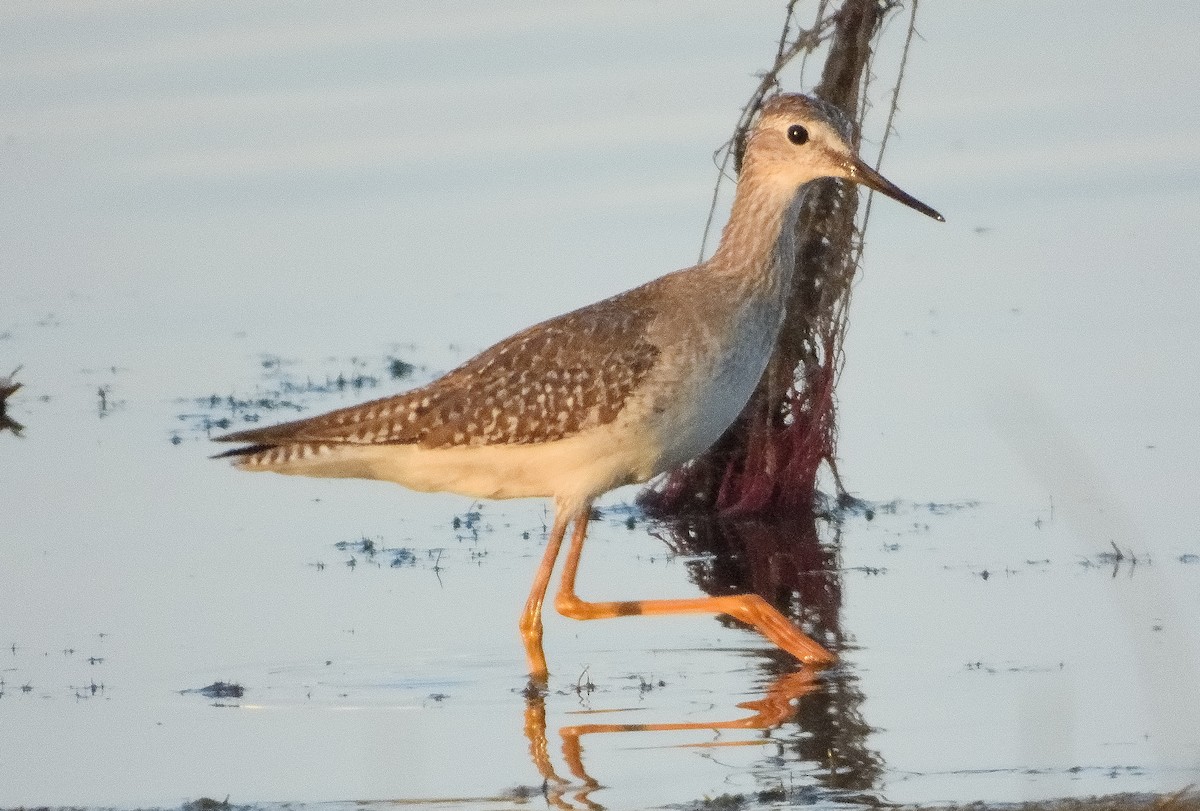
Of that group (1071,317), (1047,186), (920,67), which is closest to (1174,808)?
(1071,317)

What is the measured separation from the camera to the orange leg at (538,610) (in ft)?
29.8

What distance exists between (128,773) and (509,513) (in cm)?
418

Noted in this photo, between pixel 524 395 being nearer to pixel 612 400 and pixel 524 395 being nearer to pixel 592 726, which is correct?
pixel 612 400

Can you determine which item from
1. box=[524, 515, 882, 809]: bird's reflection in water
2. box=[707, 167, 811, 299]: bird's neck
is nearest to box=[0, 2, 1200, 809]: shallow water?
box=[524, 515, 882, 809]: bird's reflection in water

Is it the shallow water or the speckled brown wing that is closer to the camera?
the shallow water

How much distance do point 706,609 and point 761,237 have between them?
4.69ft

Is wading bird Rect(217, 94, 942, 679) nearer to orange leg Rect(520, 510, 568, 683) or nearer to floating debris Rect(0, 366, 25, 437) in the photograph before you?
orange leg Rect(520, 510, 568, 683)

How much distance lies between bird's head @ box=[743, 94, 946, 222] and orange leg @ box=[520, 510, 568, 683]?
5.24 feet

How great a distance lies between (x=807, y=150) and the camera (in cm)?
965

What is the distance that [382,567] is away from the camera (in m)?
10.5

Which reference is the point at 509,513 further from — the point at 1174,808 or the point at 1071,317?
the point at 1174,808

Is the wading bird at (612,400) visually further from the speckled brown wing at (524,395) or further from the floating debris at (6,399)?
the floating debris at (6,399)

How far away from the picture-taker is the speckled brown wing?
917 cm

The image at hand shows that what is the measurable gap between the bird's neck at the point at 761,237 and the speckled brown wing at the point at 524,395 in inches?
15.7
